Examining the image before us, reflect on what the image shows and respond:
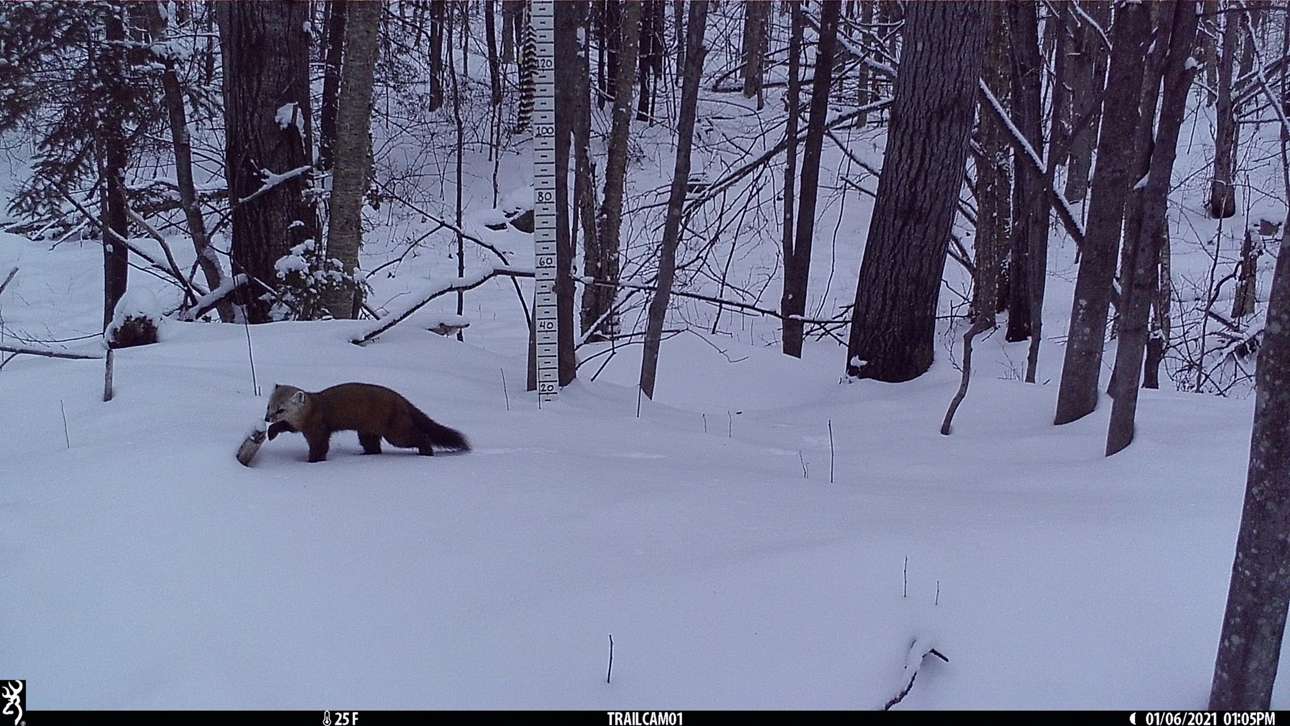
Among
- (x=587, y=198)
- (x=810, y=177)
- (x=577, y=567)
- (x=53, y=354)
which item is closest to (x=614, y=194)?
(x=587, y=198)

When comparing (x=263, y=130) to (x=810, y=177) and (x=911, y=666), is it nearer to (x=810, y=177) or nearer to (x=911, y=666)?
(x=810, y=177)

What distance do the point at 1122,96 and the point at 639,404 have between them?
315 centimetres

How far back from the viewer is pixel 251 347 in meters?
5.86

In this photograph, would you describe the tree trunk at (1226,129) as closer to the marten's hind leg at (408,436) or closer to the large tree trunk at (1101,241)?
the large tree trunk at (1101,241)

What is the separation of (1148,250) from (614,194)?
23.5 ft

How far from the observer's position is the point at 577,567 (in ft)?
9.55

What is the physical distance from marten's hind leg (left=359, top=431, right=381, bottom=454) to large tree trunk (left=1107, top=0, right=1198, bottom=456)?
335 centimetres

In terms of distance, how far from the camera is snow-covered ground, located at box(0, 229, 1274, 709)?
239 cm

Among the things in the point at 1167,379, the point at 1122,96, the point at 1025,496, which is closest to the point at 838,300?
the point at 1167,379

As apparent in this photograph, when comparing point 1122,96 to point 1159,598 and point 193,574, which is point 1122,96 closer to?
point 1159,598

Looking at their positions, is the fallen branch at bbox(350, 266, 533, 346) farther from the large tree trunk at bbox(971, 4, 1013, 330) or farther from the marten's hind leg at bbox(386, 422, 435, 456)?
the large tree trunk at bbox(971, 4, 1013, 330)

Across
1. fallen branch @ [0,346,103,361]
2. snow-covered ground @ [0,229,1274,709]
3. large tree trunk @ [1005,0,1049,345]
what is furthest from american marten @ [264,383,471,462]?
large tree trunk @ [1005,0,1049,345]

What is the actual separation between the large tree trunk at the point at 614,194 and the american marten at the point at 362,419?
20.4 feet

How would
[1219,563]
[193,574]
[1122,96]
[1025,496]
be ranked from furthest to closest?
[1122,96] < [1025,496] < [1219,563] < [193,574]
